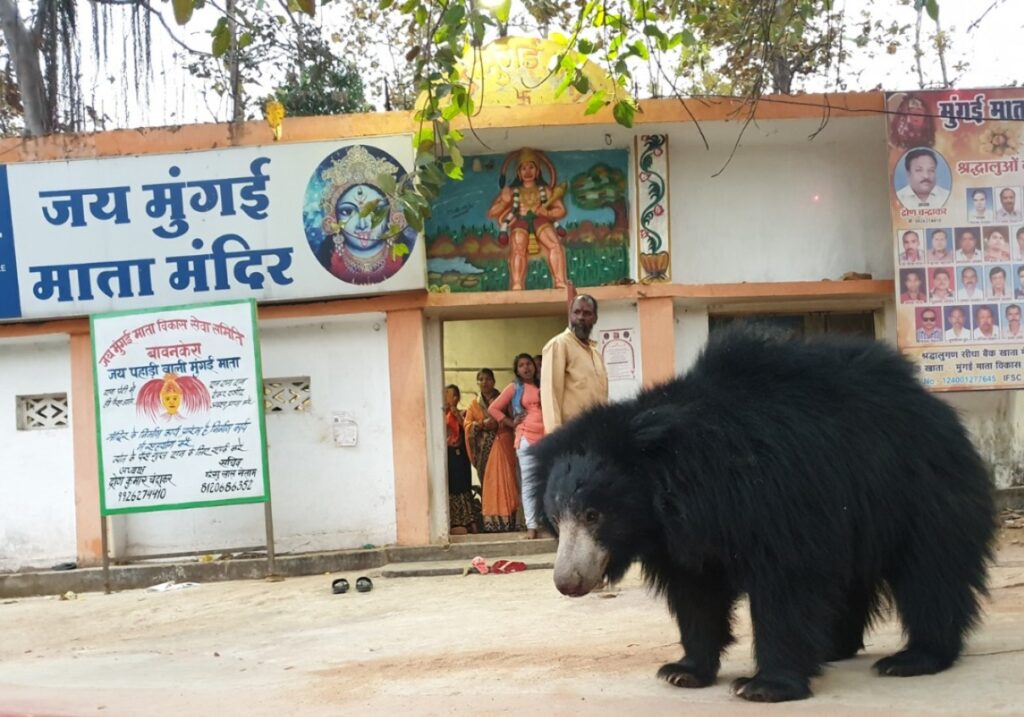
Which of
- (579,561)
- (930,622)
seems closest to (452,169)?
(579,561)

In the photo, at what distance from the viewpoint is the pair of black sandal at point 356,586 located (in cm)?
923

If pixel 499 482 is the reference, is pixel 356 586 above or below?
below

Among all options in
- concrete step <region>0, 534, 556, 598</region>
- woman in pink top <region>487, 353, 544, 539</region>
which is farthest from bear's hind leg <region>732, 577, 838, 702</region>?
concrete step <region>0, 534, 556, 598</region>

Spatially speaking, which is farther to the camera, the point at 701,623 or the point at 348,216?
the point at 348,216

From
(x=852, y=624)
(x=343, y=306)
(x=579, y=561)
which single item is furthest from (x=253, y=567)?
(x=579, y=561)

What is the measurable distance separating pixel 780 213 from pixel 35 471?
24.4ft

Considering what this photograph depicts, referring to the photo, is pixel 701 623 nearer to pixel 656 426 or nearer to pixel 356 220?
pixel 656 426

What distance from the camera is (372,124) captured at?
36.5 feet

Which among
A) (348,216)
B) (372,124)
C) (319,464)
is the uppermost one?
(372,124)

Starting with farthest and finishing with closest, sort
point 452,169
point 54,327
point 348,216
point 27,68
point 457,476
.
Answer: point 27,68
point 457,476
point 54,327
point 348,216
point 452,169

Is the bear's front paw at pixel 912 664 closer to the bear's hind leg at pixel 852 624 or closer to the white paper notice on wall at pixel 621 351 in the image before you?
the bear's hind leg at pixel 852 624

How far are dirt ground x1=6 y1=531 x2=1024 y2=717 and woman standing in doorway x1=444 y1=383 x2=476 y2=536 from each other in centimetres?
252

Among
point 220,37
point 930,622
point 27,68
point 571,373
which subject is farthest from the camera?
point 27,68

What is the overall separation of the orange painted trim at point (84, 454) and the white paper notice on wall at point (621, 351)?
4.77m
